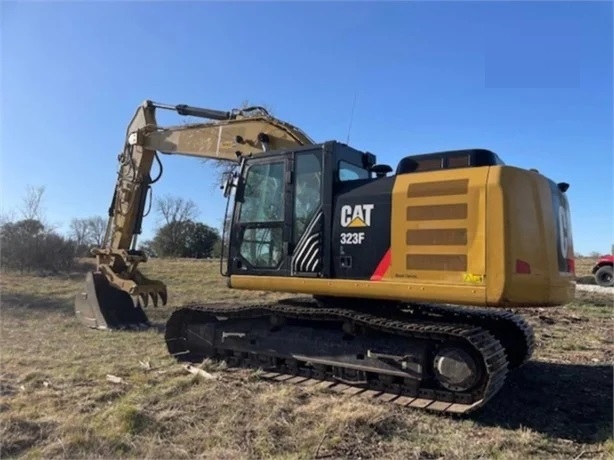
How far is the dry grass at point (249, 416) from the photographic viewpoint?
4.35 metres

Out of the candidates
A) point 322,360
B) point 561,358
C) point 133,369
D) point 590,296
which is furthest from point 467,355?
point 590,296

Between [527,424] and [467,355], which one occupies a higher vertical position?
[467,355]

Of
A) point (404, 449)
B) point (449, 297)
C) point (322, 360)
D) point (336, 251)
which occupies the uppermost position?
point (336, 251)

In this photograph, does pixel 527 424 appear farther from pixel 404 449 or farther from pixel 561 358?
pixel 561 358

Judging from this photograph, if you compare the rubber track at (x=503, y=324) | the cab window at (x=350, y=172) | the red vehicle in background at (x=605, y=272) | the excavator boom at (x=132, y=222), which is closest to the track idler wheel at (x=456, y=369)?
the rubber track at (x=503, y=324)

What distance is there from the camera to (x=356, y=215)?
5977 mm

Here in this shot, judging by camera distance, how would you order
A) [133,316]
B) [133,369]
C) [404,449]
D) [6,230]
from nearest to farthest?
[404,449] → [133,369] → [133,316] → [6,230]

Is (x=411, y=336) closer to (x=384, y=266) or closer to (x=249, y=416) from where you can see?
(x=384, y=266)

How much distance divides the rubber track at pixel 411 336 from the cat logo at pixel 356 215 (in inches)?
39.7

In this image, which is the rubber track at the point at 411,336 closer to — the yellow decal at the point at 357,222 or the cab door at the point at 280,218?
the cab door at the point at 280,218

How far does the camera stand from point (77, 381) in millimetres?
6266

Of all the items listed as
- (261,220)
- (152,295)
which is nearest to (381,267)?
(261,220)

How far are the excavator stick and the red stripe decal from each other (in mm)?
5986

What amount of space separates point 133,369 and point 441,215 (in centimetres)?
438
